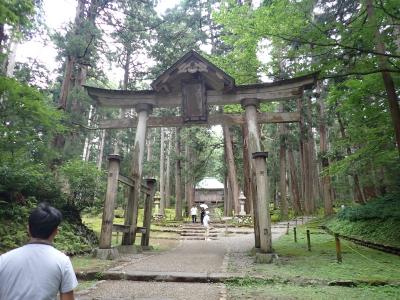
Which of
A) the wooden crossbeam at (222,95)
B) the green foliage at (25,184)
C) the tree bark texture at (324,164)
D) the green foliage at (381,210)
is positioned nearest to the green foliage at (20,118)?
the green foliage at (25,184)

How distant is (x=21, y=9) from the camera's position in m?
7.53

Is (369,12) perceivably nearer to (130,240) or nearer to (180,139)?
(130,240)

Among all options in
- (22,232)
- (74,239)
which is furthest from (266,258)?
(22,232)

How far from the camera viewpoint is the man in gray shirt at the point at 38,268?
193cm

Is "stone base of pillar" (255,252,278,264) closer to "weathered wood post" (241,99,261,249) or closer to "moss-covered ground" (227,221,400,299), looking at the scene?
"moss-covered ground" (227,221,400,299)

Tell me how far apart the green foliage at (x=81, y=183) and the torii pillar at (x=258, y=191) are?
6.14 m

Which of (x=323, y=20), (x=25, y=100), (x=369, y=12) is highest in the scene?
(x=323, y=20)

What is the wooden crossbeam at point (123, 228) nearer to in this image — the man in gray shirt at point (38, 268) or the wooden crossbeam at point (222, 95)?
the wooden crossbeam at point (222, 95)

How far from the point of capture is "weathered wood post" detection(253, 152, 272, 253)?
775 cm

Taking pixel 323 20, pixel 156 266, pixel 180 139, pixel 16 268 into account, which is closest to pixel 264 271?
pixel 156 266

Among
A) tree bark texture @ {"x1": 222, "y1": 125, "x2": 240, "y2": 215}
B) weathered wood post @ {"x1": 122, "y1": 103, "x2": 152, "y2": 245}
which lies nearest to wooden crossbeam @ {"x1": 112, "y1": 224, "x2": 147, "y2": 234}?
weathered wood post @ {"x1": 122, "y1": 103, "x2": 152, "y2": 245}

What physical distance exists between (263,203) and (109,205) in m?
4.03

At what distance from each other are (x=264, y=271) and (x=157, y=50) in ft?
54.0

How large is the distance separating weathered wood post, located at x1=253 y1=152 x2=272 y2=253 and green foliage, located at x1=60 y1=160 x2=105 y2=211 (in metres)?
6.42
